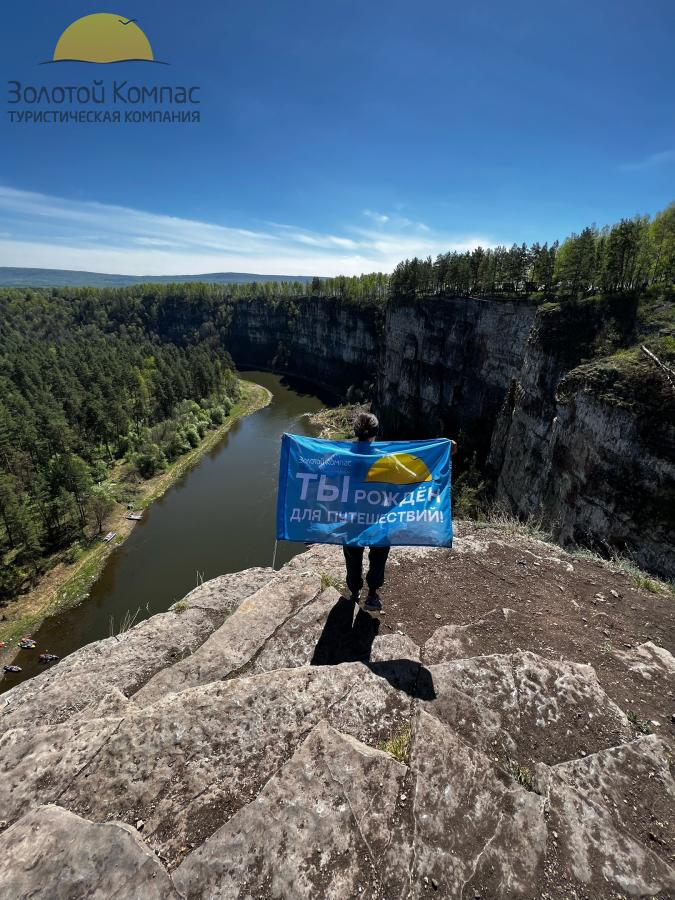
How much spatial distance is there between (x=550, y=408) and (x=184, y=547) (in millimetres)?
32116

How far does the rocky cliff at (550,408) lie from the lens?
1630 centimetres

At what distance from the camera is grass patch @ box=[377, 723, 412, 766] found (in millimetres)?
3823

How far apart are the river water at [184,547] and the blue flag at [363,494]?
13.3m

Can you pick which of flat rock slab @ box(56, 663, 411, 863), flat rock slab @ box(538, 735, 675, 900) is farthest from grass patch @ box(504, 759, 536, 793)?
flat rock slab @ box(56, 663, 411, 863)

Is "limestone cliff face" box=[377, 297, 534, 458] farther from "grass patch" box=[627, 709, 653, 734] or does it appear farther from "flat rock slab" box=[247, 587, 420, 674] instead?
"grass patch" box=[627, 709, 653, 734]

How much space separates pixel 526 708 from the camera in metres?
4.32

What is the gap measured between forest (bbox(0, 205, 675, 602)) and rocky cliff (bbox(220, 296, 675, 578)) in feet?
12.9

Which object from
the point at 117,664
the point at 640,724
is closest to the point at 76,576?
the point at 117,664

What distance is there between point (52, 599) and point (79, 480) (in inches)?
451

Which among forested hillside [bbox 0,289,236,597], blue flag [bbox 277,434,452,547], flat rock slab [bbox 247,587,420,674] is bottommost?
forested hillside [bbox 0,289,236,597]

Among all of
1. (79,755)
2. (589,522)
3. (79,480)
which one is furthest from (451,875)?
(79,480)

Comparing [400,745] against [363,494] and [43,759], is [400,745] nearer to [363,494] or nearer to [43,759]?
[363,494]

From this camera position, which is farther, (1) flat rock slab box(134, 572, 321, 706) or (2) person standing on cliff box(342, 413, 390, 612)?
(2) person standing on cliff box(342, 413, 390, 612)

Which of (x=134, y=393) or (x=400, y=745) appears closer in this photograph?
(x=400, y=745)
